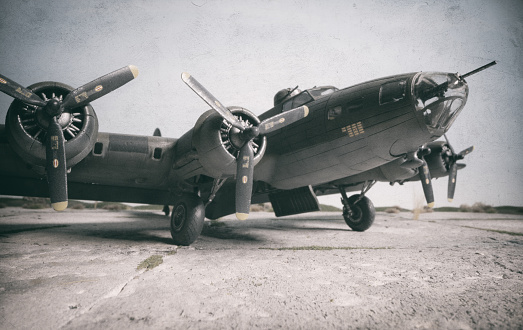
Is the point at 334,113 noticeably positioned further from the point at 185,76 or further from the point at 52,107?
the point at 52,107

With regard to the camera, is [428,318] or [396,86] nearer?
[428,318]

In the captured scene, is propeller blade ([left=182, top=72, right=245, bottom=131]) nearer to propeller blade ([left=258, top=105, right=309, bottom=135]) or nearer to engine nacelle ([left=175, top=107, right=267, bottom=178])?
engine nacelle ([left=175, top=107, right=267, bottom=178])

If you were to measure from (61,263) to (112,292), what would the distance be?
1.61m

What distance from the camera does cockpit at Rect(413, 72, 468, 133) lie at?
434cm

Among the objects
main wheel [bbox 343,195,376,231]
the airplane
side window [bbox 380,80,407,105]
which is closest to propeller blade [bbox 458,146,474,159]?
the airplane

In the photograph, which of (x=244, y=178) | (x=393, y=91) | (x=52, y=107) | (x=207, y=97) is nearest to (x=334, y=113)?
(x=393, y=91)

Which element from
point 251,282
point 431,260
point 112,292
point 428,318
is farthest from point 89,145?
point 431,260

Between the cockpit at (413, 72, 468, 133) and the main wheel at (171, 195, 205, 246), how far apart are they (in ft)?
14.9

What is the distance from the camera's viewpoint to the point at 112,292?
2424 mm

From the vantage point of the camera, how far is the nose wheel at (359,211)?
779 centimetres

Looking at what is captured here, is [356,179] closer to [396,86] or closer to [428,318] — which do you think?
[396,86]

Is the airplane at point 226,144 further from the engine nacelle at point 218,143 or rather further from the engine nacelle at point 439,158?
the engine nacelle at point 439,158

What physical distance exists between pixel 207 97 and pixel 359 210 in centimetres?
581

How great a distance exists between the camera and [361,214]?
25.9 feet
